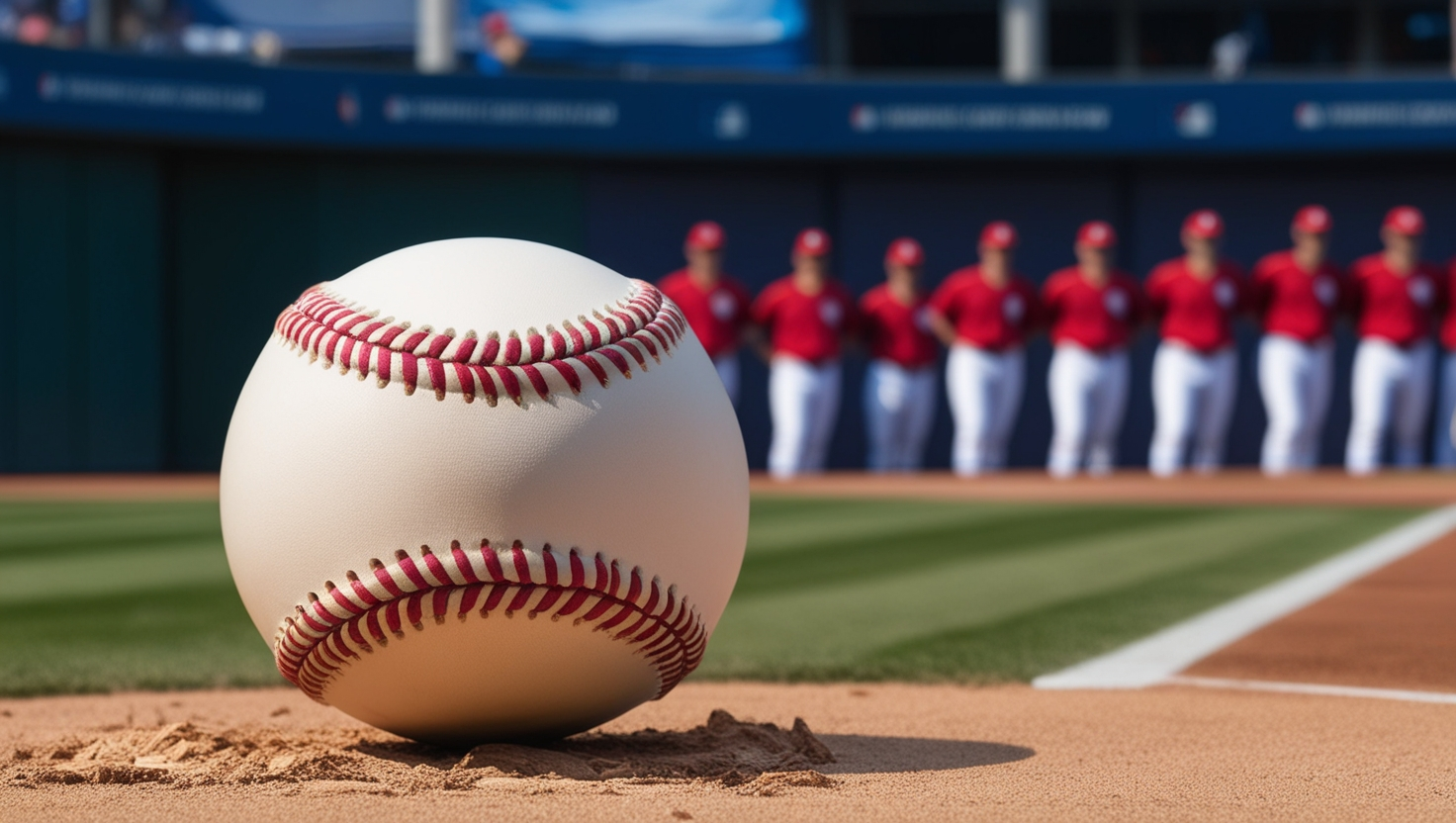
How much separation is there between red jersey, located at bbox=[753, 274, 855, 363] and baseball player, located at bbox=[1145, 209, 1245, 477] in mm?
2379

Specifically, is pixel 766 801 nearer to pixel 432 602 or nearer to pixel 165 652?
pixel 432 602

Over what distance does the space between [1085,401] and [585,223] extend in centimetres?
546

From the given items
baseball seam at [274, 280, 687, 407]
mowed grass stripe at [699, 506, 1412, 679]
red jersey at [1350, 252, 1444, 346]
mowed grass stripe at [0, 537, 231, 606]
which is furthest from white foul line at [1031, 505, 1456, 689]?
red jersey at [1350, 252, 1444, 346]

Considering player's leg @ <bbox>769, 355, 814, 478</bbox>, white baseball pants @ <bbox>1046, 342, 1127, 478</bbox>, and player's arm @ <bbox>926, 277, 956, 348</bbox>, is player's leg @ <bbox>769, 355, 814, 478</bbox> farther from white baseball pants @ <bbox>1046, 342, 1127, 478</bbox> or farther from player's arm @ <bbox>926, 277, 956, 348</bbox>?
white baseball pants @ <bbox>1046, 342, 1127, 478</bbox>

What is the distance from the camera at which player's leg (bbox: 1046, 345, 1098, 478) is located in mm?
13359

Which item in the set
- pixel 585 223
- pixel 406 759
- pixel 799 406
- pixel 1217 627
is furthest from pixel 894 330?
pixel 406 759

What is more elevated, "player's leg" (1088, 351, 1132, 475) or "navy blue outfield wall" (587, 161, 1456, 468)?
"navy blue outfield wall" (587, 161, 1456, 468)

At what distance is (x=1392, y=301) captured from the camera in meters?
13.2

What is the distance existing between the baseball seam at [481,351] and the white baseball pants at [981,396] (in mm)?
10546

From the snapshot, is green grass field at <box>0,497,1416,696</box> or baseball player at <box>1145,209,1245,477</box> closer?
green grass field at <box>0,497,1416,696</box>

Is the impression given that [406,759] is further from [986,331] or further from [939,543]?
[986,331]

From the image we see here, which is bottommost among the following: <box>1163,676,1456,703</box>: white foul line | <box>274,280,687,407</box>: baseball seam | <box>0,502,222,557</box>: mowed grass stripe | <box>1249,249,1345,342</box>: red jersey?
<box>0,502,222,557</box>: mowed grass stripe

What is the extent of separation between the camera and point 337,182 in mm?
16469

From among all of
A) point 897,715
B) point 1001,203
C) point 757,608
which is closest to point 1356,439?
point 1001,203
